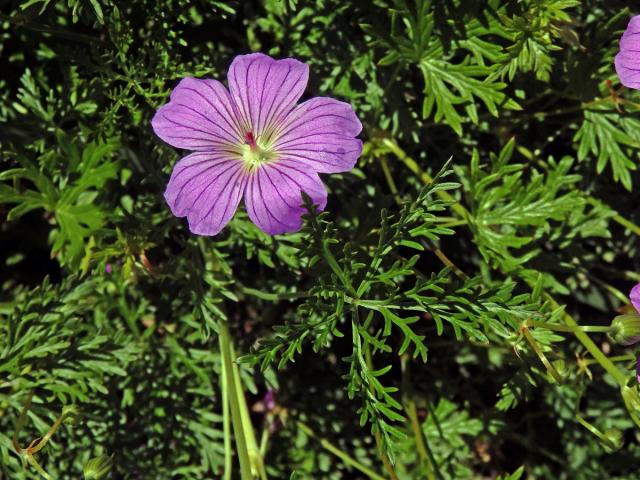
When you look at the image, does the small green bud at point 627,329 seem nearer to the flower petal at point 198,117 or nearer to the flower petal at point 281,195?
the flower petal at point 281,195

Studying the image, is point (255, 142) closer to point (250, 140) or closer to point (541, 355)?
point (250, 140)

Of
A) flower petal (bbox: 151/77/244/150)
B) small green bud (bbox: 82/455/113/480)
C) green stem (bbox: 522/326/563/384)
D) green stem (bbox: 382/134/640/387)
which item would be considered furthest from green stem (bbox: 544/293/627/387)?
small green bud (bbox: 82/455/113/480)

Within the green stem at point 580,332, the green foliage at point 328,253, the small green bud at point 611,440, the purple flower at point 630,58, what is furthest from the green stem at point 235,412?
the purple flower at point 630,58

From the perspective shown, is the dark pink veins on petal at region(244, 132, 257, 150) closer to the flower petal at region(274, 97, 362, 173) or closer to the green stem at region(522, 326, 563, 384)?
the flower petal at region(274, 97, 362, 173)

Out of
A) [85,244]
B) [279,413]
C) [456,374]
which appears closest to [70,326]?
[85,244]

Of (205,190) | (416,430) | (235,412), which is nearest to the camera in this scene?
(205,190)

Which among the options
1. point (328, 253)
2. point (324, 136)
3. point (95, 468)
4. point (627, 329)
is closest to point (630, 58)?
point (627, 329)
